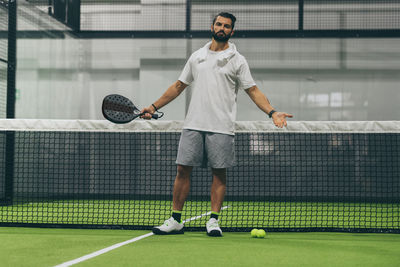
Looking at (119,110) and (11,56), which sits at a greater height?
(11,56)

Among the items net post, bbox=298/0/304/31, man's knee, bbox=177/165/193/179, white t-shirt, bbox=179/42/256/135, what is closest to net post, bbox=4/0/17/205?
man's knee, bbox=177/165/193/179

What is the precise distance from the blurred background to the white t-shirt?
5.06 metres

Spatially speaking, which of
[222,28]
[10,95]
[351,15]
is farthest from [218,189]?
[351,15]

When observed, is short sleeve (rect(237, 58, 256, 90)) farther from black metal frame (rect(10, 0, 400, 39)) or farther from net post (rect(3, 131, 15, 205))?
black metal frame (rect(10, 0, 400, 39))

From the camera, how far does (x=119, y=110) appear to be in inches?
167

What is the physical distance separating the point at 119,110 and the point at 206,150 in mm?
784

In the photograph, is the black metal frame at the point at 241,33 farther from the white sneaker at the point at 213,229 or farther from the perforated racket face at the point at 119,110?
the white sneaker at the point at 213,229

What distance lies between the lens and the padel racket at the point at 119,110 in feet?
13.7

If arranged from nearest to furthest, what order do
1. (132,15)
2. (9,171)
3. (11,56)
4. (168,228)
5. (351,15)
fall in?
(168,228), (9,171), (11,56), (351,15), (132,15)

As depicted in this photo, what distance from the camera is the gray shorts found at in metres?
4.11

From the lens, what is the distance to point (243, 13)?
906cm

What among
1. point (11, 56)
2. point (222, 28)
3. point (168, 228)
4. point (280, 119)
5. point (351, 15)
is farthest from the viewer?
point (351, 15)

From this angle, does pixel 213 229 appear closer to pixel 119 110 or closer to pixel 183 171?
pixel 183 171

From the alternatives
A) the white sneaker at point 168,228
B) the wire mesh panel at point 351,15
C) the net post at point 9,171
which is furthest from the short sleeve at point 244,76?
the wire mesh panel at point 351,15
